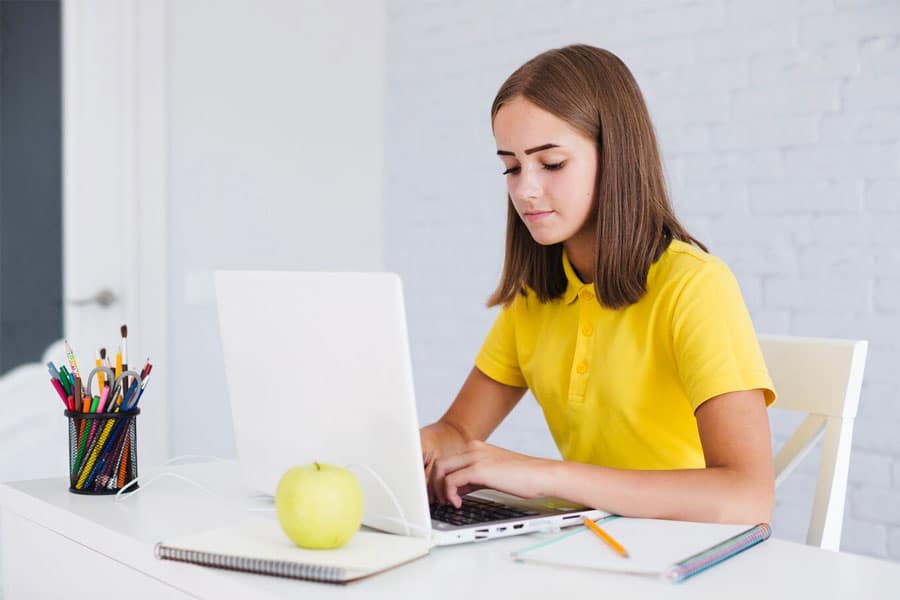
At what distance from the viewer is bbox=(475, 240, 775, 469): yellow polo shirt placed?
4.00 ft

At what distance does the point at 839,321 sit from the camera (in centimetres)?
216

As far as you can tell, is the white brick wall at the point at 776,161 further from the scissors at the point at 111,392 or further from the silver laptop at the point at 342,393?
the scissors at the point at 111,392

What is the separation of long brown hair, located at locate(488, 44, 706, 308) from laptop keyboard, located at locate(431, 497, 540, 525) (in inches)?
14.8

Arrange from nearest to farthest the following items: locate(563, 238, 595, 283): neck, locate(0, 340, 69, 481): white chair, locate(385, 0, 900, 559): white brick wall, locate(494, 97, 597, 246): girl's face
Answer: locate(494, 97, 597, 246): girl's face
locate(563, 238, 595, 283): neck
locate(385, 0, 900, 559): white brick wall
locate(0, 340, 69, 481): white chair

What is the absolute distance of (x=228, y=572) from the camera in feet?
2.86

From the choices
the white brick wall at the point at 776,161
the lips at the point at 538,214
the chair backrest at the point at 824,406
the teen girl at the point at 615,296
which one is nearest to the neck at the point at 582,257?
the teen girl at the point at 615,296

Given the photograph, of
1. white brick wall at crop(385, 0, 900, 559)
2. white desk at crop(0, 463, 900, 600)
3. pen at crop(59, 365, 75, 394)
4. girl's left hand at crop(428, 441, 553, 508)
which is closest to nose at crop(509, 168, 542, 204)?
girl's left hand at crop(428, 441, 553, 508)

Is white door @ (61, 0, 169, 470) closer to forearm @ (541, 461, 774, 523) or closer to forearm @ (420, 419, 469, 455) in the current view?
forearm @ (420, 419, 469, 455)

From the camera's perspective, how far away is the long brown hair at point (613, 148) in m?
1.33

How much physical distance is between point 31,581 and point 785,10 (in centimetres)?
187

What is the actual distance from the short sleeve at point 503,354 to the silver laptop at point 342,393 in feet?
1.53

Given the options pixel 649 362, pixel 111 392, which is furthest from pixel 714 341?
pixel 111 392

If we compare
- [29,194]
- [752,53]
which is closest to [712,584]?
[752,53]

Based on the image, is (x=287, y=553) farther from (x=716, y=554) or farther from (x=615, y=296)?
(x=615, y=296)
